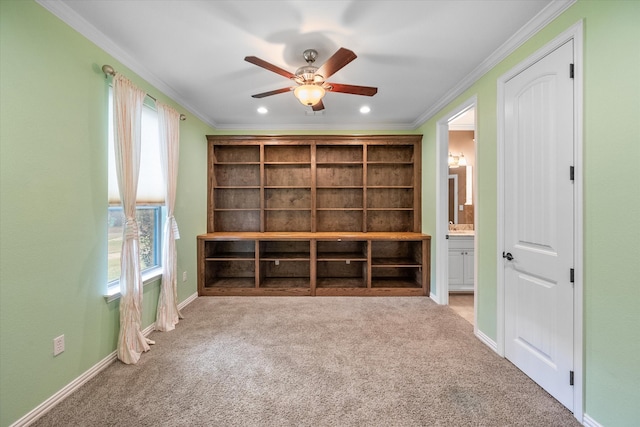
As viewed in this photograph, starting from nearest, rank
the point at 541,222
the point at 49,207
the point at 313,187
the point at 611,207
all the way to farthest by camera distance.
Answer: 1. the point at 611,207
2. the point at 49,207
3. the point at 541,222
4. the point at 313,187

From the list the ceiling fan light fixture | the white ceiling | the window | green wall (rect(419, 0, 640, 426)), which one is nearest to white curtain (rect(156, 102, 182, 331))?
the window

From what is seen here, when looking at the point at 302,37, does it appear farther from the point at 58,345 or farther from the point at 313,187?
the point at 58,345

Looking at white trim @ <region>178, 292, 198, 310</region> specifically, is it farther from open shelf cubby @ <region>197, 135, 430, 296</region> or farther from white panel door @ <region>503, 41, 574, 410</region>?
white panel door @ <region>503, 41, 574, 410</region>

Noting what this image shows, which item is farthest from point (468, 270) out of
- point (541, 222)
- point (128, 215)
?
point (128, 215)

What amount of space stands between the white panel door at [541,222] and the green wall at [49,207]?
3.34 meters

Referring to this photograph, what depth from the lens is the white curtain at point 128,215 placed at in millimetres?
2133

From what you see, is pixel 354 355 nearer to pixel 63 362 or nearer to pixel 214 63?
pixel 63 362

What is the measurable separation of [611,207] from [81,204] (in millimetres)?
3413

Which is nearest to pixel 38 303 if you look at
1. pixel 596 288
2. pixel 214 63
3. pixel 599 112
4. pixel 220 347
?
pixel 220 347

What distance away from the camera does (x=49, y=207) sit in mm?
1679


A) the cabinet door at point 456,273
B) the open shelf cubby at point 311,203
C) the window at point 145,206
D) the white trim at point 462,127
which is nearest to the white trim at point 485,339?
the cabinet door at point 456,273

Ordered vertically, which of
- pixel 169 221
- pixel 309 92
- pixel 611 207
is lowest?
pixel 169 221

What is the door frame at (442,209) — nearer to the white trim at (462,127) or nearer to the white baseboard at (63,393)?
the white trim at (462,127)

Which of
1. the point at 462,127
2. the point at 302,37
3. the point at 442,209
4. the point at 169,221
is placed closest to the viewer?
the point at 302,37
